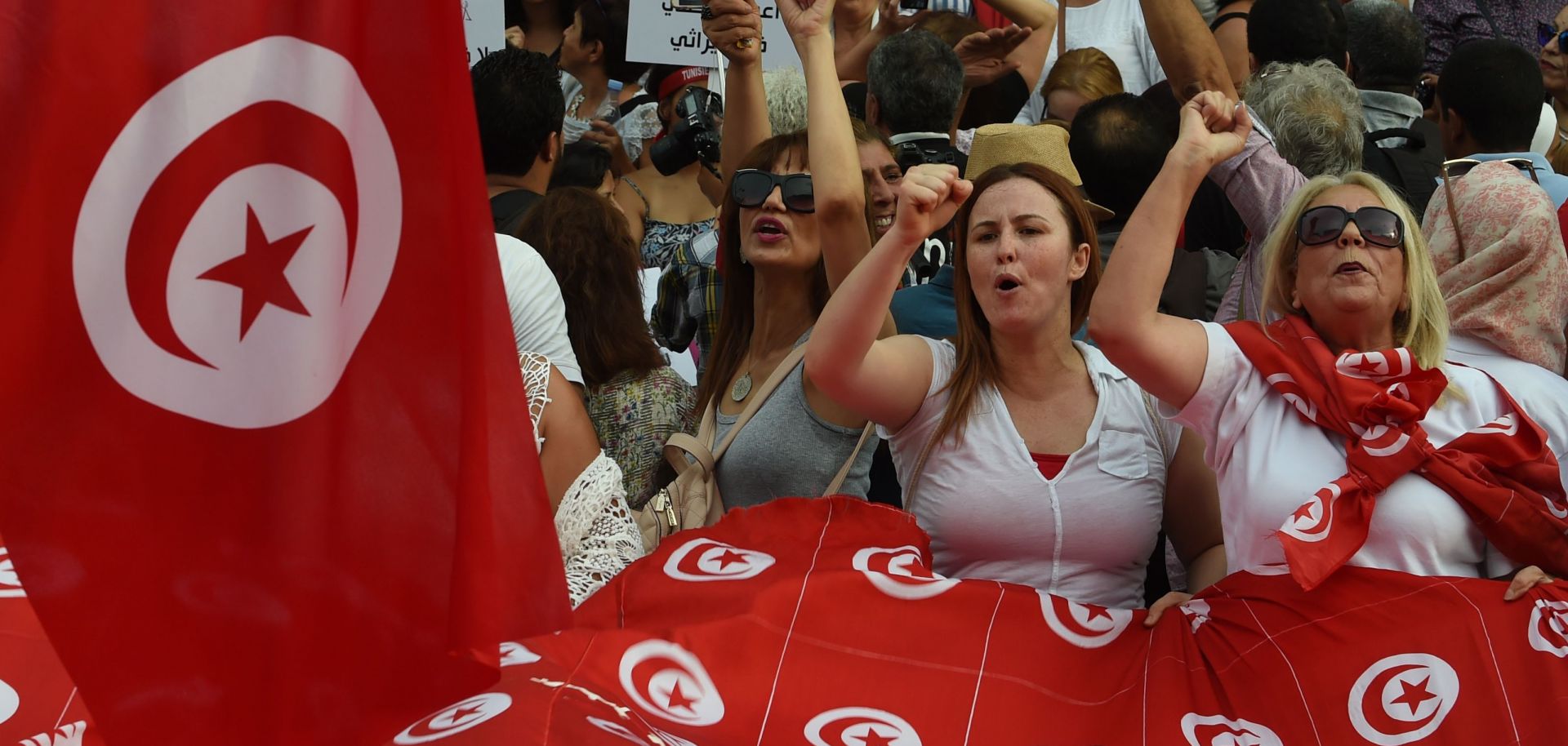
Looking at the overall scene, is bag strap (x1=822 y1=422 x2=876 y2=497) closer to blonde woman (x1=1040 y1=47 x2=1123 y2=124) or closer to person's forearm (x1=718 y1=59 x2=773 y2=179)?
person's forearm (x1=718 y1=59 x2=773 y2=179)

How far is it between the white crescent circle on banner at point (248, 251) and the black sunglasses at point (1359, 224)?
1914 mm

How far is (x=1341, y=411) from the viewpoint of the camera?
2.98 m

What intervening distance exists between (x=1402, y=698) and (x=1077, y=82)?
3062 mm

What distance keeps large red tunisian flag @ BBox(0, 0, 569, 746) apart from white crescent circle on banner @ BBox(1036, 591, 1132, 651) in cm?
115

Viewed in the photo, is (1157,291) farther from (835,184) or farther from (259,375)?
(259,375)

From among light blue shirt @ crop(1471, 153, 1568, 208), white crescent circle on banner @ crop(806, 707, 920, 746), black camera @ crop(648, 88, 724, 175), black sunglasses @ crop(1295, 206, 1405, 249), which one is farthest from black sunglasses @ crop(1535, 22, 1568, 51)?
white crescent circle on banner @ crop(806, 707, 920, 746)

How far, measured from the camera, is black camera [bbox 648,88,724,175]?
201 inches

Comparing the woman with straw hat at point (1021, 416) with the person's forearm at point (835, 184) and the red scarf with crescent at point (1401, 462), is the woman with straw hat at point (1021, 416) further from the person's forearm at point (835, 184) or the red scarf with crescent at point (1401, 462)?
the red scarf with crescent at point (1401, 462)

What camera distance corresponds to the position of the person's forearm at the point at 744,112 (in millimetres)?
4227

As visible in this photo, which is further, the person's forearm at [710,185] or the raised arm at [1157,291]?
the person's forearm at [710,185]

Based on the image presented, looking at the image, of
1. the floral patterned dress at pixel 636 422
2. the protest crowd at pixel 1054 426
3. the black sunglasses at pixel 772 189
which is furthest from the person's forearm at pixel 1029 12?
the floral patterned dress at pixel 636 422

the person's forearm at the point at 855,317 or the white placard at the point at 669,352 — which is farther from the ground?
the person's forearm at the point at 855,317

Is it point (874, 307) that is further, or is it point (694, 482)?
point (694, 482)

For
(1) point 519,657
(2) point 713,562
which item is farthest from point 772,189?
(1) point 519,657
